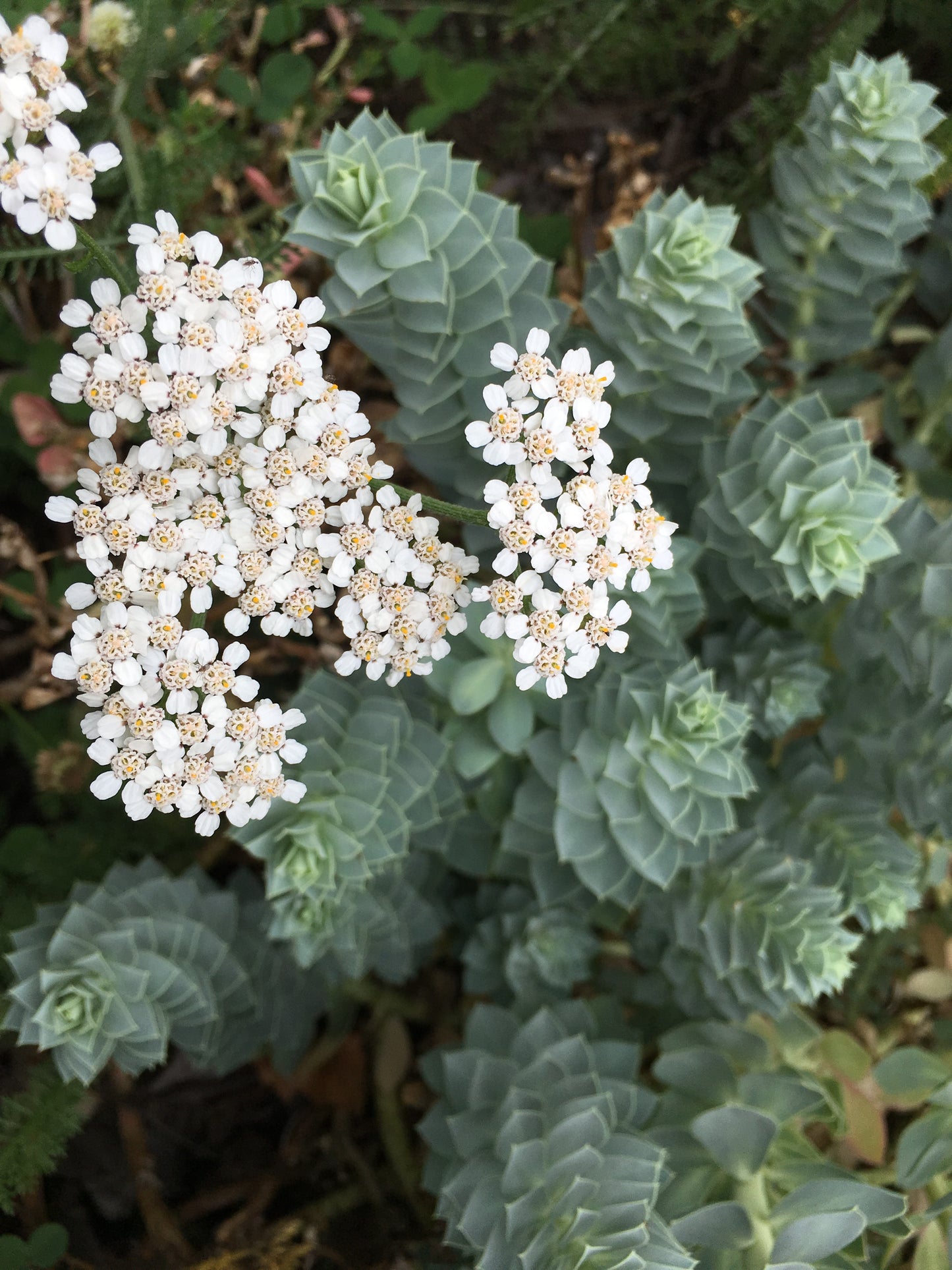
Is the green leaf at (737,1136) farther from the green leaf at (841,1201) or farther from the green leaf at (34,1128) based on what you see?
the green leaf at (34,1128)

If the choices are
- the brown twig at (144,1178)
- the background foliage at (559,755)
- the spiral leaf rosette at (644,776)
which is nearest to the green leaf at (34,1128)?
the background foliage at (559,755)

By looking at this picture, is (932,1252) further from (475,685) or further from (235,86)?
(235,86)

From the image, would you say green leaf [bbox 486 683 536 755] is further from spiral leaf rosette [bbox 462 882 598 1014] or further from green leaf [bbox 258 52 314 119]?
green leaf [bbox 258 52 314 119]

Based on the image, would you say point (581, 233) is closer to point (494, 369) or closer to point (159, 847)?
point (494, 369)

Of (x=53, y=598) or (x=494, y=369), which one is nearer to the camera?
(x=494, y=369)

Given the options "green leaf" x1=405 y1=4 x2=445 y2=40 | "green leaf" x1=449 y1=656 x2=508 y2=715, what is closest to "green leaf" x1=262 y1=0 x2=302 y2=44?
"green leaf" x1=405 y1=4 x2=445 y2=40

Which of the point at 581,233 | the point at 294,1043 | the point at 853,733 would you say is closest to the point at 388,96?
the point at 581,233
